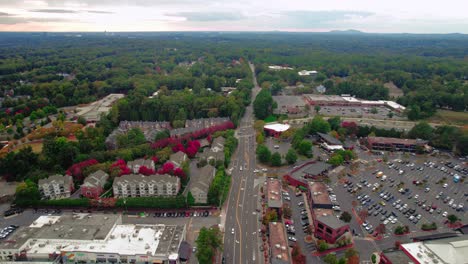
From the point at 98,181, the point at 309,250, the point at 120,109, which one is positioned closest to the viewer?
the point at 309,250

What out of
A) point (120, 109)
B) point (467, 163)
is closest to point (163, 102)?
point (120, 109)

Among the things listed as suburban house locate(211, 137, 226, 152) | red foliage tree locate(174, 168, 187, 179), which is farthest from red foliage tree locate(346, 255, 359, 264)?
suburban house locate(211, 137, 226, 152)

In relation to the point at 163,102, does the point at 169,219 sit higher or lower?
lower

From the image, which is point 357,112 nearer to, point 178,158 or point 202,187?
point 178,158

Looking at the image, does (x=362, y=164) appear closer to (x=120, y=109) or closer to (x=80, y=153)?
(x=80, y=153)

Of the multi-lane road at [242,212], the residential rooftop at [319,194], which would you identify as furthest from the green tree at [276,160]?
the residential rooftop at [319,194]

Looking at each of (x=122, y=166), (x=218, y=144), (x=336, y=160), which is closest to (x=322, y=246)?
(x=336, y=160)

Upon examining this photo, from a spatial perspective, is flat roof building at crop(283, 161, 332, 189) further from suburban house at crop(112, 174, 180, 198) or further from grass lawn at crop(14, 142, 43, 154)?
grass lawn at crop(14, 142, 43, 154)

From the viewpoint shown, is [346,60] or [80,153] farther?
[346,60]
